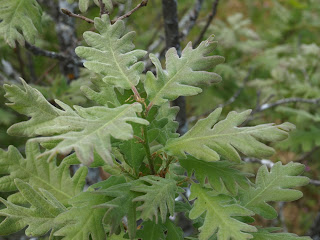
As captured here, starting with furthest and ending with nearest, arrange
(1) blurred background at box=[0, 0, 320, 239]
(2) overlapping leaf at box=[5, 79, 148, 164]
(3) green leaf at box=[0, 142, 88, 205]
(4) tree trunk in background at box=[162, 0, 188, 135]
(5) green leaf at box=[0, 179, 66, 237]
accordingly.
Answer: (1) blurred background at box=[0, 0, 320, 239] < (4) tree trunk in background at box=[162, 0, 188, 135] < (3) green leaf at box=[0, 142, 88, 205] < (5) green leaf at box=[0, 179, 66, 237] < (2) overlapping leaf at box=[5, 79, 148, 164]

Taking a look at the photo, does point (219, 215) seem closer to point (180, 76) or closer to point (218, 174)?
point (218, 174)

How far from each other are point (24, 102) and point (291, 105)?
226cm

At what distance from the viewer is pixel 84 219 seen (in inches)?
33.8

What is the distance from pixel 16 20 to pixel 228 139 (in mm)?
811

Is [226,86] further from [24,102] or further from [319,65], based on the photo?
[24,102]

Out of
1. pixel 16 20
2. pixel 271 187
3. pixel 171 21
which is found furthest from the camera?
pixel 171 21

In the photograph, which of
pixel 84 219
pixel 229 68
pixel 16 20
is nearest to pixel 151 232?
pixel 84 219

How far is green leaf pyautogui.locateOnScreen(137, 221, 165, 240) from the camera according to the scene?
36.4 inches

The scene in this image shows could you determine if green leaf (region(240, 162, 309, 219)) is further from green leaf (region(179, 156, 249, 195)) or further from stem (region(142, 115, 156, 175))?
stem (region(142, 115, 156, 175))

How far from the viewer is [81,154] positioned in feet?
2.23

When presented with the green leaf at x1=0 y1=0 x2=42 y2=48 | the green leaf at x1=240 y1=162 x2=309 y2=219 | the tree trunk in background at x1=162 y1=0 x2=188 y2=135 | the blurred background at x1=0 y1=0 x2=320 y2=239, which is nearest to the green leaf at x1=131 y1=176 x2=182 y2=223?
the green leaf at x1=240 y1=162 x2=309 y2=219

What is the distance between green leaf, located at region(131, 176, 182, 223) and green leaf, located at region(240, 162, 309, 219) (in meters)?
0.26

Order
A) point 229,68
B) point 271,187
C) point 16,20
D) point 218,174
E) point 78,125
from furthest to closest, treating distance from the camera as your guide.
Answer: point 229,68 → point 16,20 → point 271,187 → point 218,174 → point 78,125

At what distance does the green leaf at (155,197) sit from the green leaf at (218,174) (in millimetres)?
70
